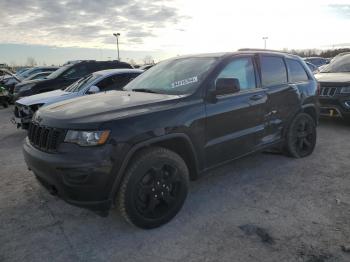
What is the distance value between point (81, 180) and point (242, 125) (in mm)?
2215

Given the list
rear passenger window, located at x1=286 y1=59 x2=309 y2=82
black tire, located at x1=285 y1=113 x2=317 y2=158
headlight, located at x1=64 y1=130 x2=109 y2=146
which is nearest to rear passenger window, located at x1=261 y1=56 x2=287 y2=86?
rear passenger window, located at x1=286 y1=59 x2=309 y2=82

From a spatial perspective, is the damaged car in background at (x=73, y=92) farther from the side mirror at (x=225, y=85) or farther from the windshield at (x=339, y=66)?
the windshield at (x=339, y=66)

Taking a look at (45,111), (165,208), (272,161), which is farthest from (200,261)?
(272,161)

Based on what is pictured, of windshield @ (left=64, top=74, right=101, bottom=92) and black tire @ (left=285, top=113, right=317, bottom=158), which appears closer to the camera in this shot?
black tire @ (left=285, top=113, right=317, bottom=158)

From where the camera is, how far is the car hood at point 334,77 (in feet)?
25.9

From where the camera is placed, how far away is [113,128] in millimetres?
3203

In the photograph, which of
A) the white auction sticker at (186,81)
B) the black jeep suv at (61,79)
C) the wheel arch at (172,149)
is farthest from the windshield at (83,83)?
the wheel arch at (172,149)

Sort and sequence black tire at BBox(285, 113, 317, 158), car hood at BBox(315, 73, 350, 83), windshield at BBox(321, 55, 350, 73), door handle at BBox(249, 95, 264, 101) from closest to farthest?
door handle at BBox(249, 95, 264, 101), black tire at BBox(285, 113, 317, 158), car hood at BBox(315, 73, 350, 83), windshield at BBox(321, 55, 350, 73)

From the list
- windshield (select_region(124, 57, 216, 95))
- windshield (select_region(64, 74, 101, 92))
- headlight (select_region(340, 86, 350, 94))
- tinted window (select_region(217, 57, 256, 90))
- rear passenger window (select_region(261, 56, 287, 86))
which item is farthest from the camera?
windshield (select_region(64, 74, 101, 92))

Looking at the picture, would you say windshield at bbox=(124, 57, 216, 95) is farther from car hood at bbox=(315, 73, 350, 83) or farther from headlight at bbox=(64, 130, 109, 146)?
car hood at bbox=(315, 73, 350, 83)

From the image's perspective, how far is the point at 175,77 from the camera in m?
4.46

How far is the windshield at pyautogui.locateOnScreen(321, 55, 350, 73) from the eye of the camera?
353 inches

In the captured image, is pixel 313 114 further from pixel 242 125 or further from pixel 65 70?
pixel 65 70

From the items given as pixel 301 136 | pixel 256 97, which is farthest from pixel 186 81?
pixel 301 136
